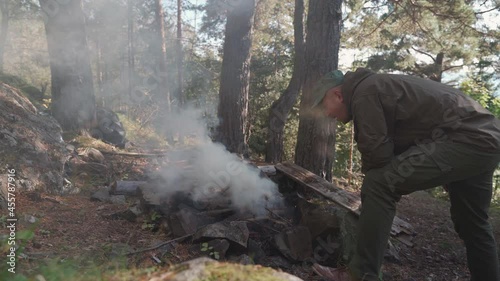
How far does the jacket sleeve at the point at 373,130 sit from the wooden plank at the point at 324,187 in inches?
41.8

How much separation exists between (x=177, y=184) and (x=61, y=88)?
5088 mm

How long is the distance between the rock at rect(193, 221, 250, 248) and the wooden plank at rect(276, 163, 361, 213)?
103 cm

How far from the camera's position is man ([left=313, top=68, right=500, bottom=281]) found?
8.46 feet

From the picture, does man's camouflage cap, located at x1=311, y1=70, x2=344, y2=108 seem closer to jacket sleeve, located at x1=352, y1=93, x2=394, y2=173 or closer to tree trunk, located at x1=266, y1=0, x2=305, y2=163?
jacket sleeve, located at x1=352, y1=93, x2=394, y2=173

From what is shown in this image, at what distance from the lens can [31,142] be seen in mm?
5023

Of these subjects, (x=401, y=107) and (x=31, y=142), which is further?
(x=31, y=142)

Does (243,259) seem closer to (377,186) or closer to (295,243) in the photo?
(295,243)

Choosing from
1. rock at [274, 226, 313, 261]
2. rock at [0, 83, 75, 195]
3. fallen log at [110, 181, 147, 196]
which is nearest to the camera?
rock at [274, 226, 313, 261]

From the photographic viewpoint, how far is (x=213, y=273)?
1.40 meters

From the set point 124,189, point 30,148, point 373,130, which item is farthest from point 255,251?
point 30,148

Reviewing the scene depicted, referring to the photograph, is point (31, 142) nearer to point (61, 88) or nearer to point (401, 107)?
point (61, 88)

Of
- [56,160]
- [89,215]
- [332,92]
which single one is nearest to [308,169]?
[332,92]

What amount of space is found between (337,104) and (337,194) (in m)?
1.37

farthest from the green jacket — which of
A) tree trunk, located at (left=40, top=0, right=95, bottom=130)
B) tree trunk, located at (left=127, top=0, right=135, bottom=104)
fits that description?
tree trunk, located at (left=127, top=0, right=135, bottom=104)
